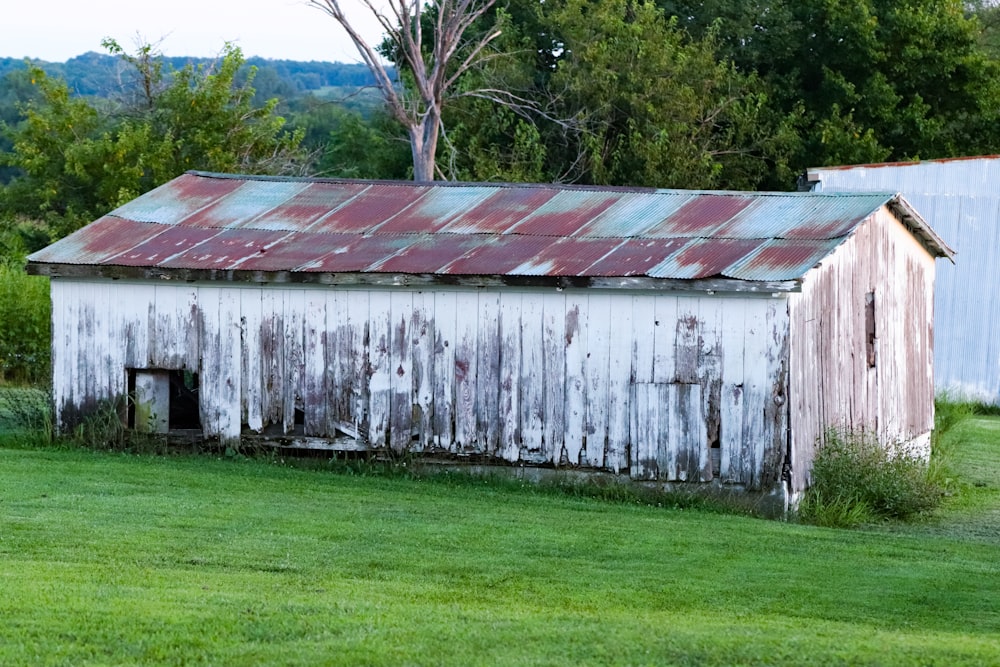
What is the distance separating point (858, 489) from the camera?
590 inches

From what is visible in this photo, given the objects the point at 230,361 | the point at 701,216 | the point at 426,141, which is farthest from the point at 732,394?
the point at 426,141

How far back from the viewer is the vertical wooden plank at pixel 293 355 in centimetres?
1634

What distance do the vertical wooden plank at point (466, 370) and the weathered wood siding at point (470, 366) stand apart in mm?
16

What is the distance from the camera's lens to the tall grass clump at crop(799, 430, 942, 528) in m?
14.6

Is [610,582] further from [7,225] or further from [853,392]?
[7,225]

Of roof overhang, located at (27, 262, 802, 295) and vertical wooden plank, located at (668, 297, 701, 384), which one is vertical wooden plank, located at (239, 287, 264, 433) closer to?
roof overhang, located at (27, 262, 802, 295)

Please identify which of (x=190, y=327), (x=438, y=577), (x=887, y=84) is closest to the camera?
(x=438, y=577)

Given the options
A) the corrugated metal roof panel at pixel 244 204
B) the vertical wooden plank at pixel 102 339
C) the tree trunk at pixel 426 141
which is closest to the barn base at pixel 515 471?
the vertical wooden plank at pixel 102 339

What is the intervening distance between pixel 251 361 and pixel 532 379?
3323mm

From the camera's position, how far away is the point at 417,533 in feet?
38.8

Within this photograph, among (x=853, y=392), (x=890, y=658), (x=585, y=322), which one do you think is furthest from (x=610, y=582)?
(x=853, y=392)

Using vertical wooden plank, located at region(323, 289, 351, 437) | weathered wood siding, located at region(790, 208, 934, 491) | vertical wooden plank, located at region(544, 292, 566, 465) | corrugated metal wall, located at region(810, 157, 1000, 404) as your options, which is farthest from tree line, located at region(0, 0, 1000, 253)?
vertical wooden plank, located at region(544, 292, 566, 465)

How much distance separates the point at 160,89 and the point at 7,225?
17.6 feet

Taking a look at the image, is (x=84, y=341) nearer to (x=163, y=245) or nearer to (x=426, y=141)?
(x=163, y=245)
